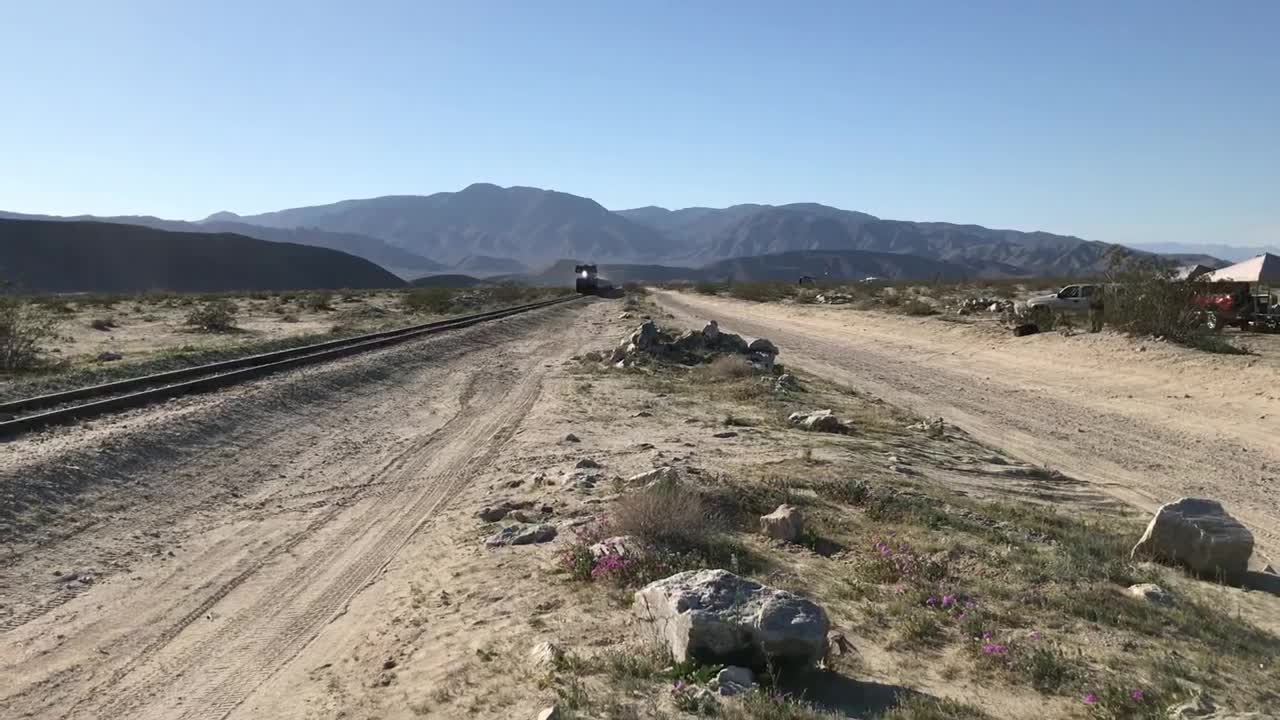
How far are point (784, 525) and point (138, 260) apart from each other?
458ft

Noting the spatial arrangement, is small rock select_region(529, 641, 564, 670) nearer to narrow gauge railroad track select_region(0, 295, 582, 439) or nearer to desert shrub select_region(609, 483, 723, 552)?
desert shrub select_region(609, 483, 723, 552)

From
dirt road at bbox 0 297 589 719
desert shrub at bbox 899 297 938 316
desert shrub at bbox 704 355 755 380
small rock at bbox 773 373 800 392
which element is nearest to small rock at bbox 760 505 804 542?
dirt road at bbox 0 297 589 719

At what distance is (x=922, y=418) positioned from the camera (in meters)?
15.3

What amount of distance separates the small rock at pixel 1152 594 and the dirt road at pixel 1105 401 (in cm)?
243

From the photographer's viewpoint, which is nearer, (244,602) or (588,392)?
(244,602)

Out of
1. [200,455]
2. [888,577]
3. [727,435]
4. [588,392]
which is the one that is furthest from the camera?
[588,392]

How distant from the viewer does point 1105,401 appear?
18672 millimetres

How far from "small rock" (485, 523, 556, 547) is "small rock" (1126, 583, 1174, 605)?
4604 mm

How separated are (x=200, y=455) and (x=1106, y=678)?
10.6 meters

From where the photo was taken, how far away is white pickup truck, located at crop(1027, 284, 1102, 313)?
3559 centimetres

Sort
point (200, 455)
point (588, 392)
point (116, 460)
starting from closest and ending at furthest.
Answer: point (116, 460) → point (200, 455) → point (588, 392)

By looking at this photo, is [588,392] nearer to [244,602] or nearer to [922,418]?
[922,418]

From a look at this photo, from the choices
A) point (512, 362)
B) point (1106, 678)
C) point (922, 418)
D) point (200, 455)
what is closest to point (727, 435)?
point (922, 418)

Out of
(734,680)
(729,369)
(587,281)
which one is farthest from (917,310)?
(587,281)
